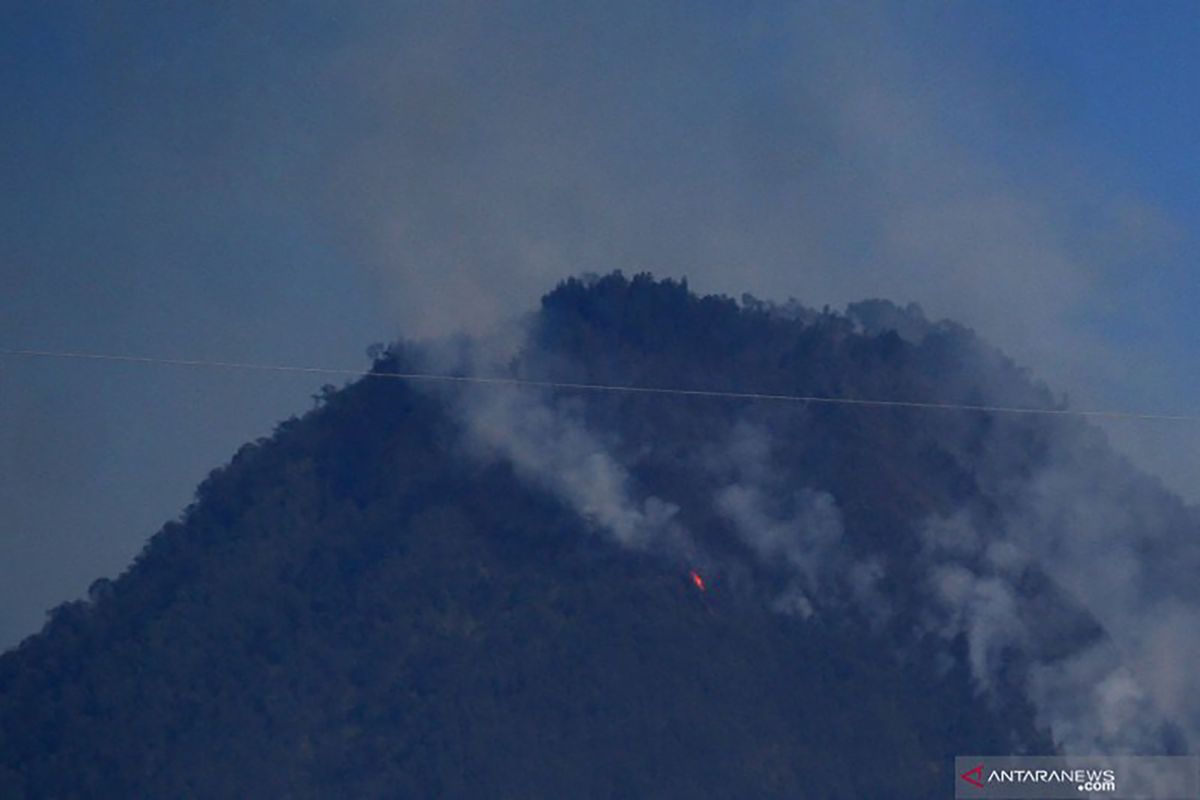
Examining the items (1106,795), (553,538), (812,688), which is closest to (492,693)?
(553,538)

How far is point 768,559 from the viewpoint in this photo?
3609cm

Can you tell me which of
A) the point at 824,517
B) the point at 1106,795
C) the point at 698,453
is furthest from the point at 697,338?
the point at 1106,795

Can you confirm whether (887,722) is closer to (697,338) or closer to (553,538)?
(553,538)

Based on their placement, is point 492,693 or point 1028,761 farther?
point 492,693

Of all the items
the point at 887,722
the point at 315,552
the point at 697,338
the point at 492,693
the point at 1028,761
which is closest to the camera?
the point at 1028,761

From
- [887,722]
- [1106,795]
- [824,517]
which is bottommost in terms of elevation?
[1106,795]

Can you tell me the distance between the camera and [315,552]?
35.1 meters

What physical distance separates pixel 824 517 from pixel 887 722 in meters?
7.74

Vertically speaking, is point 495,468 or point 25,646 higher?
point 495,468

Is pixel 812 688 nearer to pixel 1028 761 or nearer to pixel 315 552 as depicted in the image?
pixel 1028 761

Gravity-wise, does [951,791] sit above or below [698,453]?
below

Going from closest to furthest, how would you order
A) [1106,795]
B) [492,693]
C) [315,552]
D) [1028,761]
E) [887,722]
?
1. [1106,795]
2. [1028,761]
3. [887,722]
4. [492,693]
5. [315,552]

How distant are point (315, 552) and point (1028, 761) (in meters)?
17.8

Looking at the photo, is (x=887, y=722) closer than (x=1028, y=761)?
No
